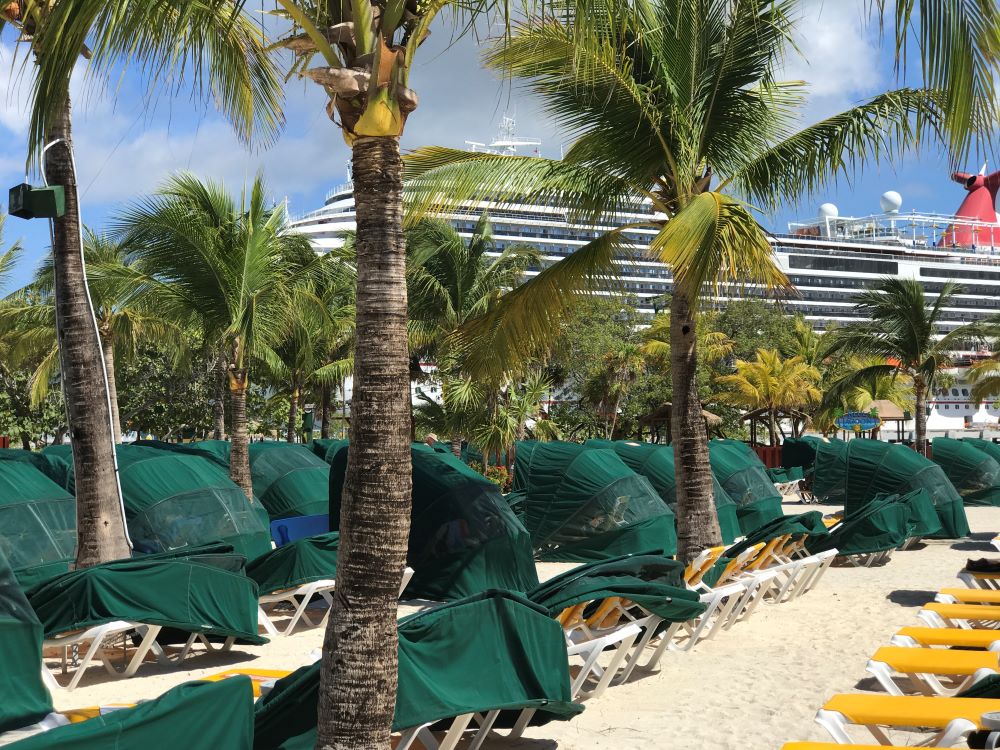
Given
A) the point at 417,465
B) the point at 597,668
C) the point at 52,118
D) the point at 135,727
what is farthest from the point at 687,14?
the point at 135,727

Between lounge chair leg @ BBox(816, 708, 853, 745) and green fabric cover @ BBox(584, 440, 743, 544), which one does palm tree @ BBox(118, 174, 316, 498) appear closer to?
green fabric cover @ BBox(584, 440, 743, 544)

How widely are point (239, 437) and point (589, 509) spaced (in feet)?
17.5

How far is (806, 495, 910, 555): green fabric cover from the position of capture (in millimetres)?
13945

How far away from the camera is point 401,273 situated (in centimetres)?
444

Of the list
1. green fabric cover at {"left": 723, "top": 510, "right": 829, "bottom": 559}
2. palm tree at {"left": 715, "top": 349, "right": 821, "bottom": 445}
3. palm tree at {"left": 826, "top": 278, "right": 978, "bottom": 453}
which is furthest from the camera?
palm tree at {"left": 715, "top": 349, "right": 821, "bottom": 445}

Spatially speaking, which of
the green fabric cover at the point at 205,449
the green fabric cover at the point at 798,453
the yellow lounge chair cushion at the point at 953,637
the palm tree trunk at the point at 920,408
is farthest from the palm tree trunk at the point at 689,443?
the green fabric cover at the point at 798,453

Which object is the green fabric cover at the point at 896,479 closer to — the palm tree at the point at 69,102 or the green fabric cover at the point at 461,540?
the green fabric cover at the point at 461,540

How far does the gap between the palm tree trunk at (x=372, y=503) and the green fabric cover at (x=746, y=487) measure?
45.7 ft

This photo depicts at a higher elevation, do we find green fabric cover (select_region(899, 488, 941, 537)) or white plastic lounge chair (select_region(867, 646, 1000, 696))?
white plastic lounge chair (select_region(867, 646, 1000, 696))

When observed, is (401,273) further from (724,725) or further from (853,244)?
(853,244)

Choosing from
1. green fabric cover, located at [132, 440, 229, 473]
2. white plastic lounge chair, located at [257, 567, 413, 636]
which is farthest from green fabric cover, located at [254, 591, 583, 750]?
green fabric cover, located at [132, 440, 229, 473]

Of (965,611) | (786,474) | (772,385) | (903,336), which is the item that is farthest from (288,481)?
(772,385)

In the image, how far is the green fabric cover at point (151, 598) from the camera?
737 cm

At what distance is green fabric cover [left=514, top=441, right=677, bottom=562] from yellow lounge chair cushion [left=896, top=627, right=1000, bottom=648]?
6.84m
